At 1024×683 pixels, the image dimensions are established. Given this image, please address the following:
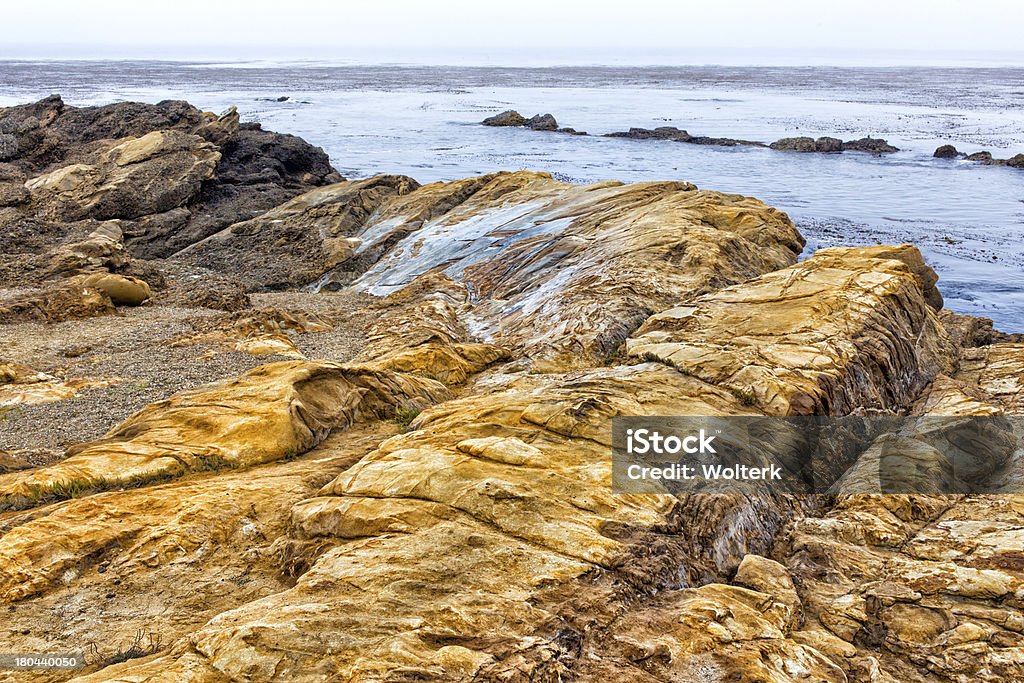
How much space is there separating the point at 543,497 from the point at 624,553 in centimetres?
108

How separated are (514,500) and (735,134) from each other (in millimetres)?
63218

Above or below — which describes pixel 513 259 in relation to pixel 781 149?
below

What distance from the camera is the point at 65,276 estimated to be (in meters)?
23.0

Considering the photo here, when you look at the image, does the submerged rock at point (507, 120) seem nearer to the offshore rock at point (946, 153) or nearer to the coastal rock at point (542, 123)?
the coastal rock at point (542, 123)

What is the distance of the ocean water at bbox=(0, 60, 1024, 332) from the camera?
32.6 metres

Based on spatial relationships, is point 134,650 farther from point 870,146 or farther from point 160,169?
point 870,146

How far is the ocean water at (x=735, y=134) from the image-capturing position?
3262cm

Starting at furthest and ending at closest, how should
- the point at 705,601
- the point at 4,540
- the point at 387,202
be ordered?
the point at 387,202
the point at 4,540
the point at 705,601

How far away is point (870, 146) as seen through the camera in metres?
54.9

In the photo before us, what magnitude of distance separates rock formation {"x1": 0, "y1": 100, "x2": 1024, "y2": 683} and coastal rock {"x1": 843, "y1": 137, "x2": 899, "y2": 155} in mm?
40238

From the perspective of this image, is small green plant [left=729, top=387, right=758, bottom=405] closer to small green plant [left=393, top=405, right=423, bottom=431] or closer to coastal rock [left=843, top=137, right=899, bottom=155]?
small green plant [left=393, top=405, right=423, bottom=431]

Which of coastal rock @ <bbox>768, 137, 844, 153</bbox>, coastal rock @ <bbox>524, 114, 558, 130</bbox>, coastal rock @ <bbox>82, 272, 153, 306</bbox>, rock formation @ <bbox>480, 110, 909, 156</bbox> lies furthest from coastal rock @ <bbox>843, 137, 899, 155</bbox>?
coastal rock @ <bbox>82, 272, 153, 306</bbox>

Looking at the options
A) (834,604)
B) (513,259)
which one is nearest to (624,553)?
(834,604)

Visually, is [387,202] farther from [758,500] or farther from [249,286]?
[758,500]
